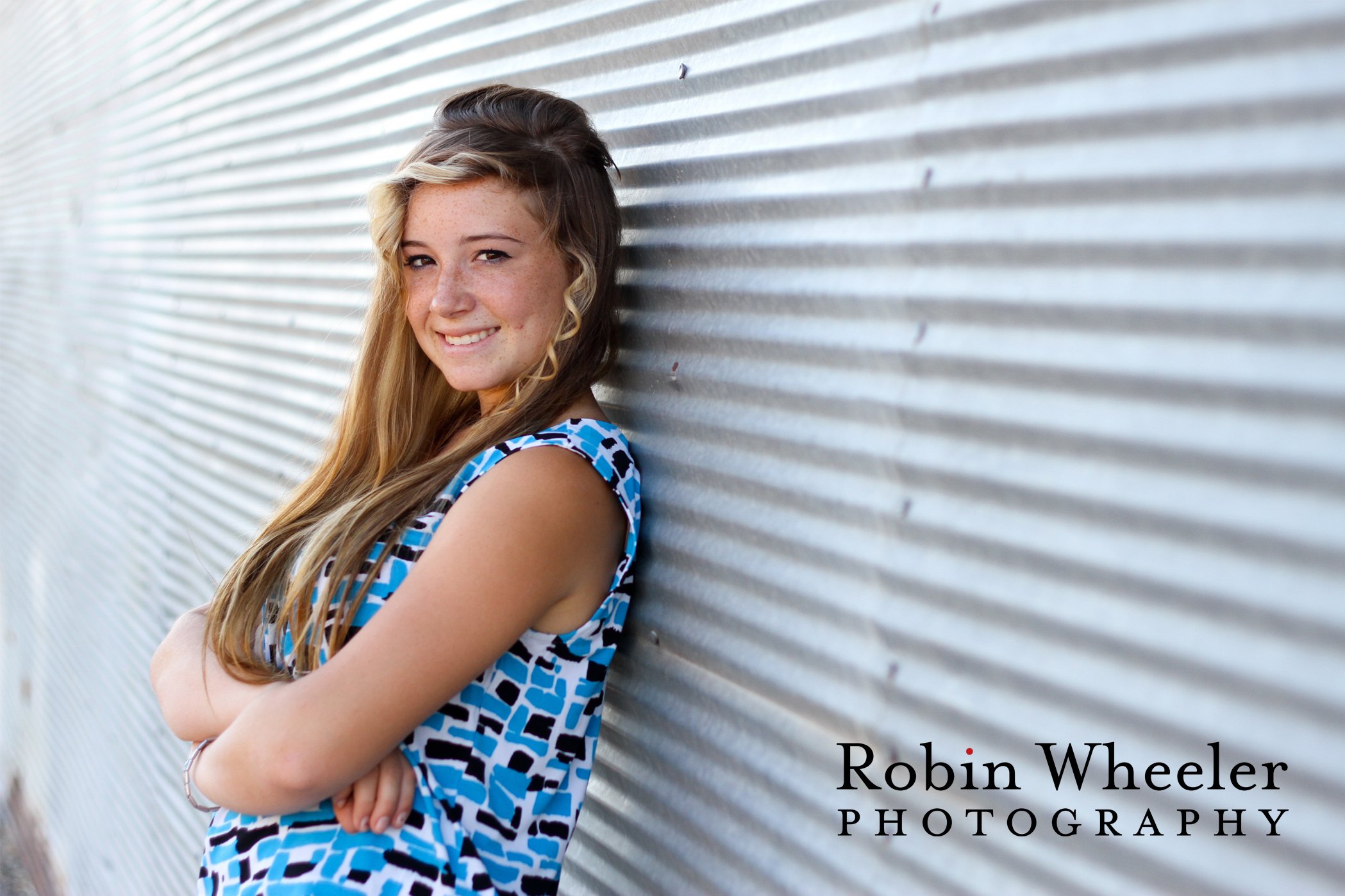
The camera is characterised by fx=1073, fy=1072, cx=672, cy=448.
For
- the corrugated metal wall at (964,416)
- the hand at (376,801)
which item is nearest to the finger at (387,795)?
the hand at (376,801)

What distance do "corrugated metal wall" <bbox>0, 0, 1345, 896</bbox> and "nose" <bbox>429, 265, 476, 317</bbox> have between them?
1.05 ft

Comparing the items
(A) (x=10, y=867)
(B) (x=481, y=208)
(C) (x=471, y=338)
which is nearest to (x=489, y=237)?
(B) (x=481, y=208)

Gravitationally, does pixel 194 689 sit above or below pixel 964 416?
below

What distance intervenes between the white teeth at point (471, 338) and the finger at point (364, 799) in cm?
78

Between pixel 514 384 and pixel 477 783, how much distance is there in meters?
0.72

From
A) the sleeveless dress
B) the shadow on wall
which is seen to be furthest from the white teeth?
the shadow on wall

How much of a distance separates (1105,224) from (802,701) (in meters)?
0.80

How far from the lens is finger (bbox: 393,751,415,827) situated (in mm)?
1751

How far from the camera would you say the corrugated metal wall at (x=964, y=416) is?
3.36 ft

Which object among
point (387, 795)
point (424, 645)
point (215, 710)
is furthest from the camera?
point (215, 710)

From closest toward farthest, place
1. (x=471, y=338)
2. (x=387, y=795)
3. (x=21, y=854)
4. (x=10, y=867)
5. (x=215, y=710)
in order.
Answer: (x=387, y=795) < (x=215, y=710) < (x=471, y=338) < (x=10, y=867) < (x=21, y=854)

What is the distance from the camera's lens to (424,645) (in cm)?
161

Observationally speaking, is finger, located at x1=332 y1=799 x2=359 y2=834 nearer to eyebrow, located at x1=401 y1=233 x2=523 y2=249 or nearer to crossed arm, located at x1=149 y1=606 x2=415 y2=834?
crossed arm, located at x1=149 y1=606 x2=415 y2=834

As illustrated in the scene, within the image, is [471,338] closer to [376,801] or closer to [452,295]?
[452,295]
